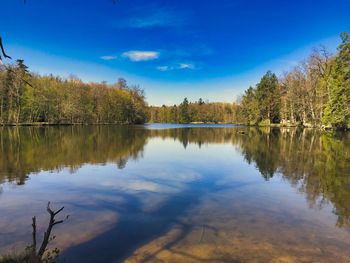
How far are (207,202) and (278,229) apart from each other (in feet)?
9.06

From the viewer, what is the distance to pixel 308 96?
213ft

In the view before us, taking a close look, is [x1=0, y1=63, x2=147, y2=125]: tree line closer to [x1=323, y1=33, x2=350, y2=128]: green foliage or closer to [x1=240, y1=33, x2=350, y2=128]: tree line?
[x1=240, y1=33, x2=350, y2=128]: tree line

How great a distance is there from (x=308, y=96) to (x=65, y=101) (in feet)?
222

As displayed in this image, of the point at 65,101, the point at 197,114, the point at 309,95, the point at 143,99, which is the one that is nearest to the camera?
the point at 309,95

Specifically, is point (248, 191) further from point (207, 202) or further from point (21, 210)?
point (21, 210)

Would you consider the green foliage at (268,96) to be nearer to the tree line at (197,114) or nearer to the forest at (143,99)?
the forest at (143,99)

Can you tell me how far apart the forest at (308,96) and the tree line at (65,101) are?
1816 inches

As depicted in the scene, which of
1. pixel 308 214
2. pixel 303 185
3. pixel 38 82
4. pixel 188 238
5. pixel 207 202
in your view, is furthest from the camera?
pixel 38 82

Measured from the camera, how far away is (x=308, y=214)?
8266 millimetres

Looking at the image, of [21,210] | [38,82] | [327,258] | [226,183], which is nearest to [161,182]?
[226,183]

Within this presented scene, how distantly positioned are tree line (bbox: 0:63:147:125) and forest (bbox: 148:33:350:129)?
4612cm

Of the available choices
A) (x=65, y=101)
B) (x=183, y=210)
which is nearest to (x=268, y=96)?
(x=65, y=101)

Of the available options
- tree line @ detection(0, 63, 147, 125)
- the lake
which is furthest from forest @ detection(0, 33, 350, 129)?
the lake

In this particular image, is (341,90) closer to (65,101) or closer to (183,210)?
(183,210)
